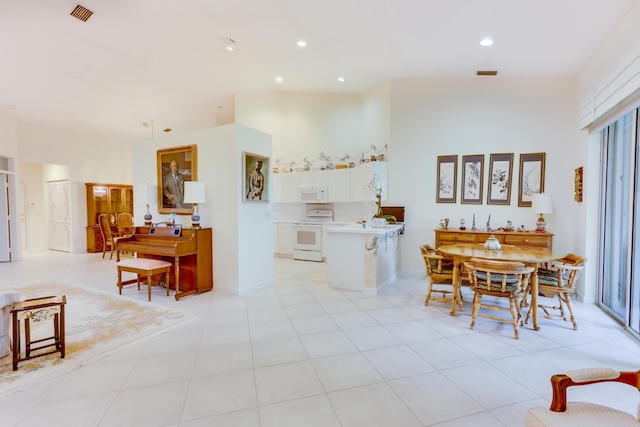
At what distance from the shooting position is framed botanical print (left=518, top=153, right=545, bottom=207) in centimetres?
504

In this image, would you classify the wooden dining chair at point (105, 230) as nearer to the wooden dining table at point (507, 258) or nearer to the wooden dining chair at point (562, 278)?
the wooden dining table at point (507, 258)

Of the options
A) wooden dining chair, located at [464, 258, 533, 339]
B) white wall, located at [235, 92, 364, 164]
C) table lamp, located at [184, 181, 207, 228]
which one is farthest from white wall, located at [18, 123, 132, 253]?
wooden dining chair, located at [464, 258, 533, 339]

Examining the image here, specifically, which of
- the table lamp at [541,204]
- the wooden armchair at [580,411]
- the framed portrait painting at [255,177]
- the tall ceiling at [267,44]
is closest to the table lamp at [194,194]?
the framed portrait painting at [255,177]

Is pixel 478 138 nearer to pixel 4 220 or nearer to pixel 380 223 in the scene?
pixel 380 223

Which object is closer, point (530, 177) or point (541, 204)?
point (541, 204)

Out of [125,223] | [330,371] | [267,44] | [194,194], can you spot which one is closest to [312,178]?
[267,44]

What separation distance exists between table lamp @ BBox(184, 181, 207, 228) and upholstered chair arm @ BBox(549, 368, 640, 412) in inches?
168

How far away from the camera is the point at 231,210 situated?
4449 mm

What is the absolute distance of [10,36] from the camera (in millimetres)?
4133

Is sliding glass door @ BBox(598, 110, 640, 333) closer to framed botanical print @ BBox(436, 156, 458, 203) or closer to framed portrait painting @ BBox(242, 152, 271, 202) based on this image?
framed botanical print @ BBox(436, 156, 458, 203)

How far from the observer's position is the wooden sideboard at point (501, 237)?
462 centimetres

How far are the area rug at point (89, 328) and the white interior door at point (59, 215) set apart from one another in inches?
186

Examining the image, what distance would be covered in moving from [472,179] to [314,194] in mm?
3297

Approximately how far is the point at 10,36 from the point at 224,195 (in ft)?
11.6
